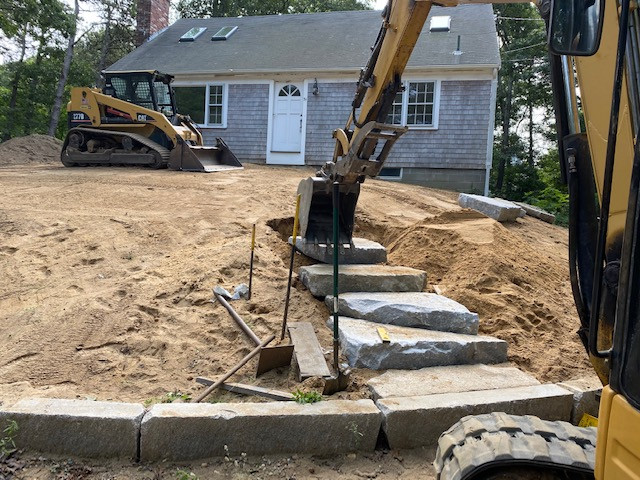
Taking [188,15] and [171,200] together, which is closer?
[171,200]

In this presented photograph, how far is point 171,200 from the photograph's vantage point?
8.17 metres

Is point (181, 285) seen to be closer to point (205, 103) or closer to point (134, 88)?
point (134, 88)

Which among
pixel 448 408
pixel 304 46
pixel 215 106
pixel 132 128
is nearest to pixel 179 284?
pixel 448 408

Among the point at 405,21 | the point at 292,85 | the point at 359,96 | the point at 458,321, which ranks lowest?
the point at 458,321

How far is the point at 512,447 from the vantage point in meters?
1.93

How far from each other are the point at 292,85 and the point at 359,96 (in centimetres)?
1221

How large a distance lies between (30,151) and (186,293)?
46.7 feet

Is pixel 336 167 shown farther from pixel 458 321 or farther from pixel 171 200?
pixel 171 200

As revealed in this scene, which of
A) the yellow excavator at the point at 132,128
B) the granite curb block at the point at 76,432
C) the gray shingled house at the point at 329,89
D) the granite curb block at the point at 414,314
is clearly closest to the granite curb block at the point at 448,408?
the granite curb block at the point at 414,314

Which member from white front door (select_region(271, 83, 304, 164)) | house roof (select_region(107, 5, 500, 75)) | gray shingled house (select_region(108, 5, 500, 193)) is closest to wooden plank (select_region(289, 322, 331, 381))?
gray shingled house (select_region(108, 5, 500, 193))

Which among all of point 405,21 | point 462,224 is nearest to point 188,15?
point 462,224

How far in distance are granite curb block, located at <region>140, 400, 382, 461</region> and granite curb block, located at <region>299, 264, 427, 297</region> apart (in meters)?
1.73

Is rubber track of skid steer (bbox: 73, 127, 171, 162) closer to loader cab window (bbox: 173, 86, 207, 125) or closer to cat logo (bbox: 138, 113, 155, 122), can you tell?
cat logo (bbox: 138, 113, 155, 122)

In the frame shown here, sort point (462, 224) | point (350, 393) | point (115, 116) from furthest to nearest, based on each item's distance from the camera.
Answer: point (115, 116) → point (462, 224) → point (350, 393)
